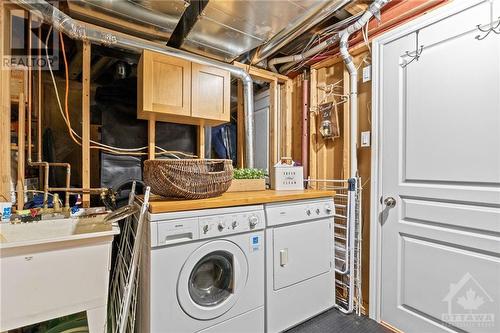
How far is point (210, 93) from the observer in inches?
85.0

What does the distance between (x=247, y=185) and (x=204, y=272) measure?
81 cm

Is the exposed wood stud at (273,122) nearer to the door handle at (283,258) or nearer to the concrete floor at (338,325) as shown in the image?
the door handle at (283,258)

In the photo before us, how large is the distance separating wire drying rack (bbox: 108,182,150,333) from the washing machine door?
0.85ft

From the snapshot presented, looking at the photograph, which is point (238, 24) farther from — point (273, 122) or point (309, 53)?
point (273, 122)

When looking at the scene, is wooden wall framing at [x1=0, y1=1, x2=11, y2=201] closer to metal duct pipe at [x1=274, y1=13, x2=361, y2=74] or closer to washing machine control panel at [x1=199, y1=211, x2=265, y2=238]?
washing machine control panel at [x1=199, y1=211, x2=265, y2=238]

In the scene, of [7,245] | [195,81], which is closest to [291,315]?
[7,245]

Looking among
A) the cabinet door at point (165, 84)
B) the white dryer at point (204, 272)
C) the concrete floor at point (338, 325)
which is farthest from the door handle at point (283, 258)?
the cabinet door at point (165, 84)

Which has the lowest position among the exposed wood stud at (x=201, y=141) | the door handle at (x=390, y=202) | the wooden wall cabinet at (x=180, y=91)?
the door handle at (x=390, y=202)

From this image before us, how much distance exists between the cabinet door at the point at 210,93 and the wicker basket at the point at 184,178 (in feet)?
2.21

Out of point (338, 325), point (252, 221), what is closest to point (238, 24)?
point (252, 221)

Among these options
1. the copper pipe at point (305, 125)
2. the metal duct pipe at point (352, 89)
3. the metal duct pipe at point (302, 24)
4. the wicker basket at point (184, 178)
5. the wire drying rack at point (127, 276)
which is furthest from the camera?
the copper pipe at point (305, 125)

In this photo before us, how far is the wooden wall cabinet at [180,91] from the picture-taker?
1.87m

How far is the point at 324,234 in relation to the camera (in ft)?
6.53

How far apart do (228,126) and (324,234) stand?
1.64 m
